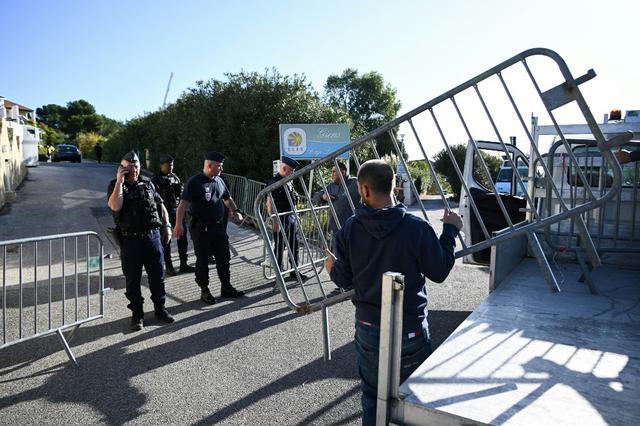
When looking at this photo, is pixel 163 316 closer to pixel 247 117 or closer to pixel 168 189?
pixel 168 189

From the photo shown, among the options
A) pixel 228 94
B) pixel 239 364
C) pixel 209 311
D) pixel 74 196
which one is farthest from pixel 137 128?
pixel 239 364

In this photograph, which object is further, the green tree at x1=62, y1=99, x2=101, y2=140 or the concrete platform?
the green tree at x1=62, y1=99, x2=101, y2=140

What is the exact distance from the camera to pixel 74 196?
570 inches

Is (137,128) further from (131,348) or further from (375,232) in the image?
(375,232)

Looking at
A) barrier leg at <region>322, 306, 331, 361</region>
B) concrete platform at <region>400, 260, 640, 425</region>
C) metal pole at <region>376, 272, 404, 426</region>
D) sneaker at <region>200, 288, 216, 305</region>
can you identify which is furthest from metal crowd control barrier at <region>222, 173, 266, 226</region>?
metal pole at <region>376, 272, 404, 426</region>

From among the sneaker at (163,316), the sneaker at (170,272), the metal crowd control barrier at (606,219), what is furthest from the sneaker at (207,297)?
the metal crowd control barrier at (606,219)

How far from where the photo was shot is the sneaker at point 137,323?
4.77 m

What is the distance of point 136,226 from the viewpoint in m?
4.69

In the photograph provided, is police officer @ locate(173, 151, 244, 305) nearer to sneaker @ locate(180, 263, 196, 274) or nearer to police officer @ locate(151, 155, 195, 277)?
police officer @ locate(151, 155, 195, 277)

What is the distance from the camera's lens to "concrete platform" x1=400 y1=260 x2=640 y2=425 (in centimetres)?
179

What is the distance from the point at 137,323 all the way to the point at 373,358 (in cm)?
337

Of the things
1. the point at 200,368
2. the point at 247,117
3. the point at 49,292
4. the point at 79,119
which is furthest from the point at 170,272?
the point at 79,119

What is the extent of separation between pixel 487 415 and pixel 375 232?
35.7 inches

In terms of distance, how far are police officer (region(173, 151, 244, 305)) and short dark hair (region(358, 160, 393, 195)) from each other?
3735 millimetres
